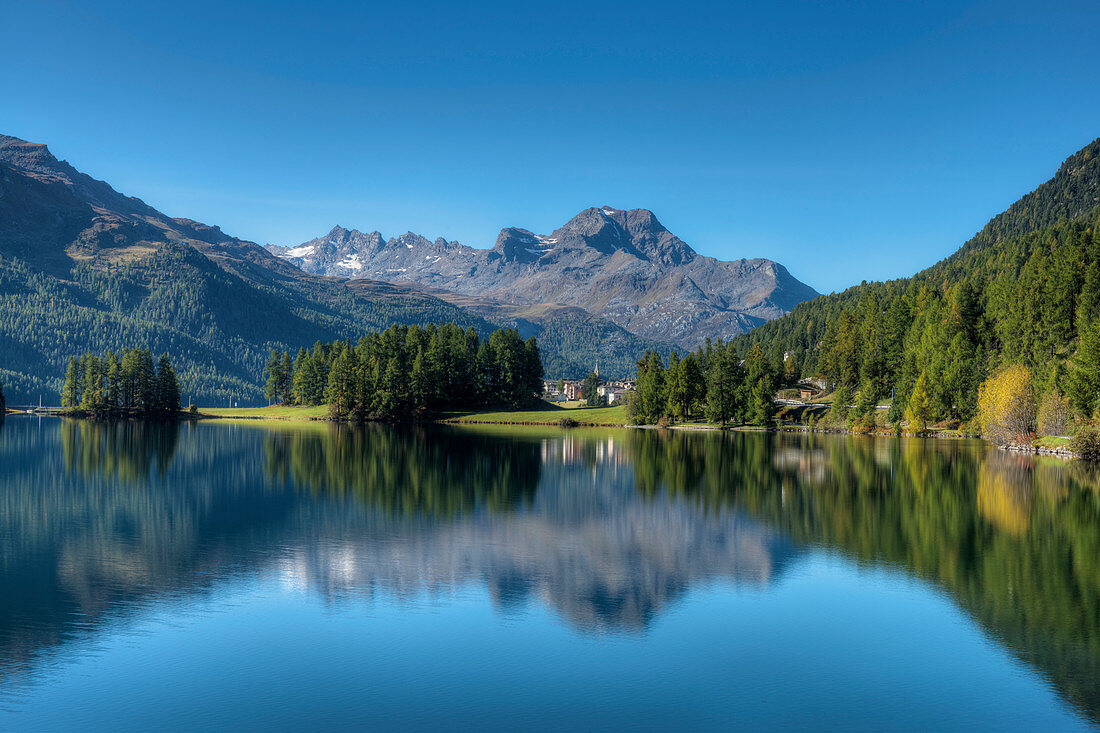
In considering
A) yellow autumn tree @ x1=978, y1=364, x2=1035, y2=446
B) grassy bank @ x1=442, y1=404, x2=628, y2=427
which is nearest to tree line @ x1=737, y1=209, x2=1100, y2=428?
yellow autumn tree @ x1=978, y1=364, x2=1035, y2=446

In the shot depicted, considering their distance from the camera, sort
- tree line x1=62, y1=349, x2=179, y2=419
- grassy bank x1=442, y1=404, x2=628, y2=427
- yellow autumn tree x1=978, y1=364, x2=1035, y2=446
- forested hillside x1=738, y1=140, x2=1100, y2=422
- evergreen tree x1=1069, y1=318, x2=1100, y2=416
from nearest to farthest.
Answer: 1. evergreen tree x1=1069, y1=318, x2=1100, y2=416
2. yellow autumn tree x1=978, y1=364, x2=1035, y2=446
3. forested hillside x1=738, y1=140, x2=1100, y2=422
4. tree line x1=62, y1=349, x2=179, y2=419
5. grassy bank x1=442, y1=404, x2=628, y2=427

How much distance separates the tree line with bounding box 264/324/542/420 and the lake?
312ft

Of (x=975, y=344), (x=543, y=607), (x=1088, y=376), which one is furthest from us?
(x=975, y=344)

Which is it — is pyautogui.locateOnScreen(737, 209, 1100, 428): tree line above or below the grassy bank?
above

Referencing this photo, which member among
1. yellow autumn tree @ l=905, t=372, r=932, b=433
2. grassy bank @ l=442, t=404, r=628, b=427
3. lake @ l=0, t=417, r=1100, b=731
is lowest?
lake @ l=0, t=417, r=1100, b=731

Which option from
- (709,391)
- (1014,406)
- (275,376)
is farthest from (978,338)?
(275,376)

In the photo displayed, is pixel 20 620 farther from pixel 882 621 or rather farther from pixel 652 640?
pixel 882 621

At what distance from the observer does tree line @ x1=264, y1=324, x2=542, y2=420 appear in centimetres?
14575

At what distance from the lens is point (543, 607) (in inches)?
931

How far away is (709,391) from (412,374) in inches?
2109

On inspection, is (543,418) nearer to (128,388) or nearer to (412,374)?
(412,374)

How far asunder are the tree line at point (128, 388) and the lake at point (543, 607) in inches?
4197

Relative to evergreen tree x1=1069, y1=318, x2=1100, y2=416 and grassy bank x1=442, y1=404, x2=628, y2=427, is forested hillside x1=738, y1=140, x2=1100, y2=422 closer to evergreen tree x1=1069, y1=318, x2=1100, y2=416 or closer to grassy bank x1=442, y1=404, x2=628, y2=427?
evergreen tree x1=1069, y1=318, x2=1100, y2=416

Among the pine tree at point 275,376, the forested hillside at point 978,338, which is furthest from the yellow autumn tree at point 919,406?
the pine tree at point 275,376
